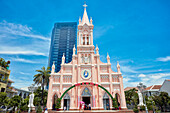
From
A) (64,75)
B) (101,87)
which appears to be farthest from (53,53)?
(101,87)

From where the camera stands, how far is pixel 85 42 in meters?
34.2

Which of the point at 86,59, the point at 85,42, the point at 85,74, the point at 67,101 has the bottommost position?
the point at 67,101

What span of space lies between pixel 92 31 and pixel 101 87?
17049mm

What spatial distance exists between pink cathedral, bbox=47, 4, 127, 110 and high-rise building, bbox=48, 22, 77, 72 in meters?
57.1

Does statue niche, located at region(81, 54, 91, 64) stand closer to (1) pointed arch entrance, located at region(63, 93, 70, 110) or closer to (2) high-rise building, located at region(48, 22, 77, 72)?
(1) pointed arch entrance, located at region(63, 93, 70, 110)

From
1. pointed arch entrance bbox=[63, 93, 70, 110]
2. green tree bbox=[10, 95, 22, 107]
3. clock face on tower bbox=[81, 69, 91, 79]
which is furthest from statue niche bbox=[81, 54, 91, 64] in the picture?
green tree bbox=[10, 95, 22, 107]

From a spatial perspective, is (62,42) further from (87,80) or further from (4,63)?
(87,80)

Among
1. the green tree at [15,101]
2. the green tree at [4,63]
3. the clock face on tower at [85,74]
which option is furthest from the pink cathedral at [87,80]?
the green tree at [4,63]

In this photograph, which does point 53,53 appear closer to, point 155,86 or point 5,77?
point 5,77

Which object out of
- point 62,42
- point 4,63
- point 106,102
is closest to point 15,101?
point 4,63

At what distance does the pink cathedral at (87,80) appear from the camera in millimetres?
27922

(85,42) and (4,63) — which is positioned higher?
(85,42)

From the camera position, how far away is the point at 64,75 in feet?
98.5

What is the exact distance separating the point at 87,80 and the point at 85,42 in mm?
11426
